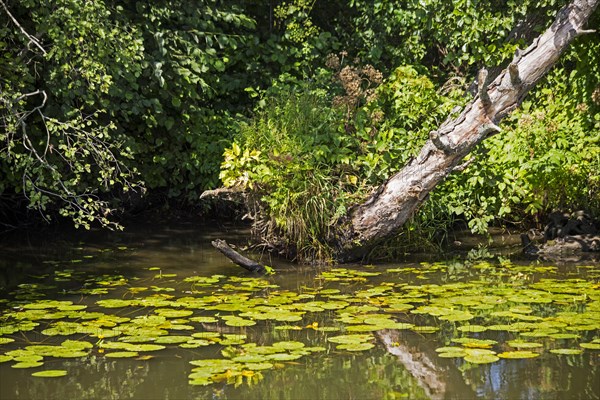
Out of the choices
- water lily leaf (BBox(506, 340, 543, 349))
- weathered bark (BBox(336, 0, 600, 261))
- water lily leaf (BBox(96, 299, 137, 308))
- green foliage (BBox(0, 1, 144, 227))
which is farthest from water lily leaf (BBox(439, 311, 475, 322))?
green foliage (BBox(0, 1, 144, 227))

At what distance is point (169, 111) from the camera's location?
34.4 feet

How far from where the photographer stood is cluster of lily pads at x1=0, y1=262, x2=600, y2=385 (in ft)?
16.8

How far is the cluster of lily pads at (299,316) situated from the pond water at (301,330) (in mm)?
13

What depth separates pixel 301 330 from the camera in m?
5.69

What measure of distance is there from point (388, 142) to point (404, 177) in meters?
0.94

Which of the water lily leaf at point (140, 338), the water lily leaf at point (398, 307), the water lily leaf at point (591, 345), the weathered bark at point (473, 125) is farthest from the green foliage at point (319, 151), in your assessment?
the water lily leaf at point (591, 345)

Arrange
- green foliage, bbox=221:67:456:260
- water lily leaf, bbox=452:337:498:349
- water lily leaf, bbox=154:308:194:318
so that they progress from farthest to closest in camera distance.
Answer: green foliage, bbox=221:67:456:260 → water lily leaf, bbox=154:308:194:318 → water lily leaf, bbox=452:337:498:349

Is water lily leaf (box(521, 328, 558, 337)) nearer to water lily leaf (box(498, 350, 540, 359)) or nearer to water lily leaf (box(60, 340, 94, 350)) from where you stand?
water lily leaf (box(498, 350, 540, 359))

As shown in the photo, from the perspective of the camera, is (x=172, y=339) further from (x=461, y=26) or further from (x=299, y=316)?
(x=461, y=26)

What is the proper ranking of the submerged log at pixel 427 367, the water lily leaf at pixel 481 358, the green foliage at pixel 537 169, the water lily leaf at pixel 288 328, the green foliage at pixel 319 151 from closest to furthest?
1. the submerged log at pixel 427 367
2. the water lily leaf at pixel 481 358
3. the water lily leaf at pixel 288 328
4. the green foliage at pixel 319 151
5. the green foliage at pixel 537 169

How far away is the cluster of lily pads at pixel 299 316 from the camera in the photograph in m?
5.13

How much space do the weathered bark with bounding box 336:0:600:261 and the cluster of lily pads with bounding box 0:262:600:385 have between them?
0.62m

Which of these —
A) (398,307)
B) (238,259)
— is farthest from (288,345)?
(238,259)

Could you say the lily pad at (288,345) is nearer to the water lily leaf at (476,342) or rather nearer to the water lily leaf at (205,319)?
the water lily leaf at (205,319)
